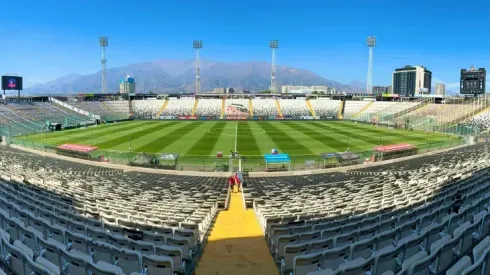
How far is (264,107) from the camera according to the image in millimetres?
116125

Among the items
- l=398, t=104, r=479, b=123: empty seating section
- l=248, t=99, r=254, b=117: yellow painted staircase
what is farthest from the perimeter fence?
l=248, t=99, r=254, b=117: yellow painted staircase

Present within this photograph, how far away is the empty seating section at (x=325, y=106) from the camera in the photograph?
110 metres

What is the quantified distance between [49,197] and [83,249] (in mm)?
7602

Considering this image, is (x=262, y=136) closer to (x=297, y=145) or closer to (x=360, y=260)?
(x=297, y=145)

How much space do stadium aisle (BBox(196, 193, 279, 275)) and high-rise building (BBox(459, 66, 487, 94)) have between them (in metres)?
103

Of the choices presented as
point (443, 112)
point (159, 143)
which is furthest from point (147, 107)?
point (443, 112)

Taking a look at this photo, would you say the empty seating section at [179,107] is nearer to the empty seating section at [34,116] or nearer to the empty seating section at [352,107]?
the empty seating section at [34,116]

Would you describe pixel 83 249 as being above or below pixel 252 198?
above

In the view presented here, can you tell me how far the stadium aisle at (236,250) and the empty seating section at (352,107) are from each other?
96530mm

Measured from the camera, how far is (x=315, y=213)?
1121cm

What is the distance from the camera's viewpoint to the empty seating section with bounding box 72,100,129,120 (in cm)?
9550

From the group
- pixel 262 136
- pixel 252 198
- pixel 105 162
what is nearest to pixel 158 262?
pixel 252 198

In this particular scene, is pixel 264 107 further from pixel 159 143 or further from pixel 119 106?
pixel 159 143

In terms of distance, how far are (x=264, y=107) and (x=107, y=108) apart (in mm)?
47365
